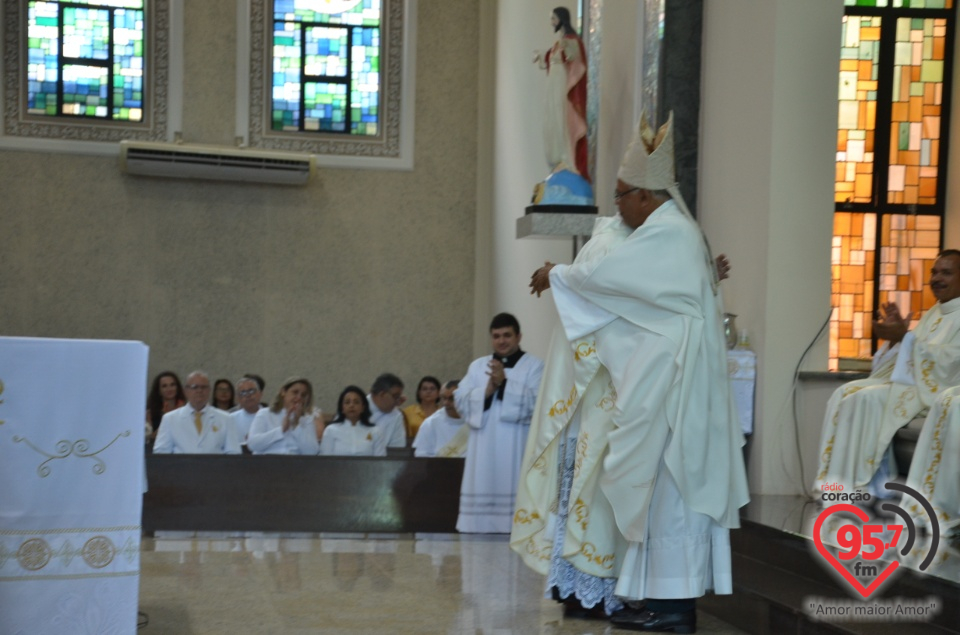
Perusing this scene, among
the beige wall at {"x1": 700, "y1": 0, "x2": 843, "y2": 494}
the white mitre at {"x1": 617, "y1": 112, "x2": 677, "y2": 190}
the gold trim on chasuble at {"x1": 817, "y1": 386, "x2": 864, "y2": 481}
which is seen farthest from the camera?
the beige wall at {"x1": 700, "y1": 0, "x2": 843, "y2": 494}

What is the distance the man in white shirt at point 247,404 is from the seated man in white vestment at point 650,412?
5.06m

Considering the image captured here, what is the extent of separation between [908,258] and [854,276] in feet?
1.27

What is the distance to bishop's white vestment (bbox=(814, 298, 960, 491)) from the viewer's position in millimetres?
5238

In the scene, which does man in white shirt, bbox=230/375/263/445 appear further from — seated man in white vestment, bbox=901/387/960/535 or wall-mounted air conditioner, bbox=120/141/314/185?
seated man in white vestment, bbox=901/387/960/535

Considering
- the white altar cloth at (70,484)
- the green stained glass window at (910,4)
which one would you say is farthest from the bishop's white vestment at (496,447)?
the white altar cloth at (70,484)

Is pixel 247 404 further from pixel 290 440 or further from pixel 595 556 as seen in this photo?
pixel 595 556

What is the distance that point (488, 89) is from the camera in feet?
42.7

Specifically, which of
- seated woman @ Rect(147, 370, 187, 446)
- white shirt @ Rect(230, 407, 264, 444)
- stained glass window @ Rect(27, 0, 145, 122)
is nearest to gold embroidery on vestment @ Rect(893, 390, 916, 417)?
white shirt @ Rect(230, 407, 264, 444)

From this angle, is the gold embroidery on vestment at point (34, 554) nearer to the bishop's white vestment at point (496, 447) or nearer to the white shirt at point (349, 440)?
the bishop's white vestment at point (496, 447)

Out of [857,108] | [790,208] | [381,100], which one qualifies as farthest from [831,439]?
[381,100]

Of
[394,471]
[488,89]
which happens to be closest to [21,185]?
[488,89]

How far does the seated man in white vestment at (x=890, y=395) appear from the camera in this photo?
525 centimetres

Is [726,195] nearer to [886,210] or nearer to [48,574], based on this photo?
[886,210]

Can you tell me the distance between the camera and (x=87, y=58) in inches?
493
